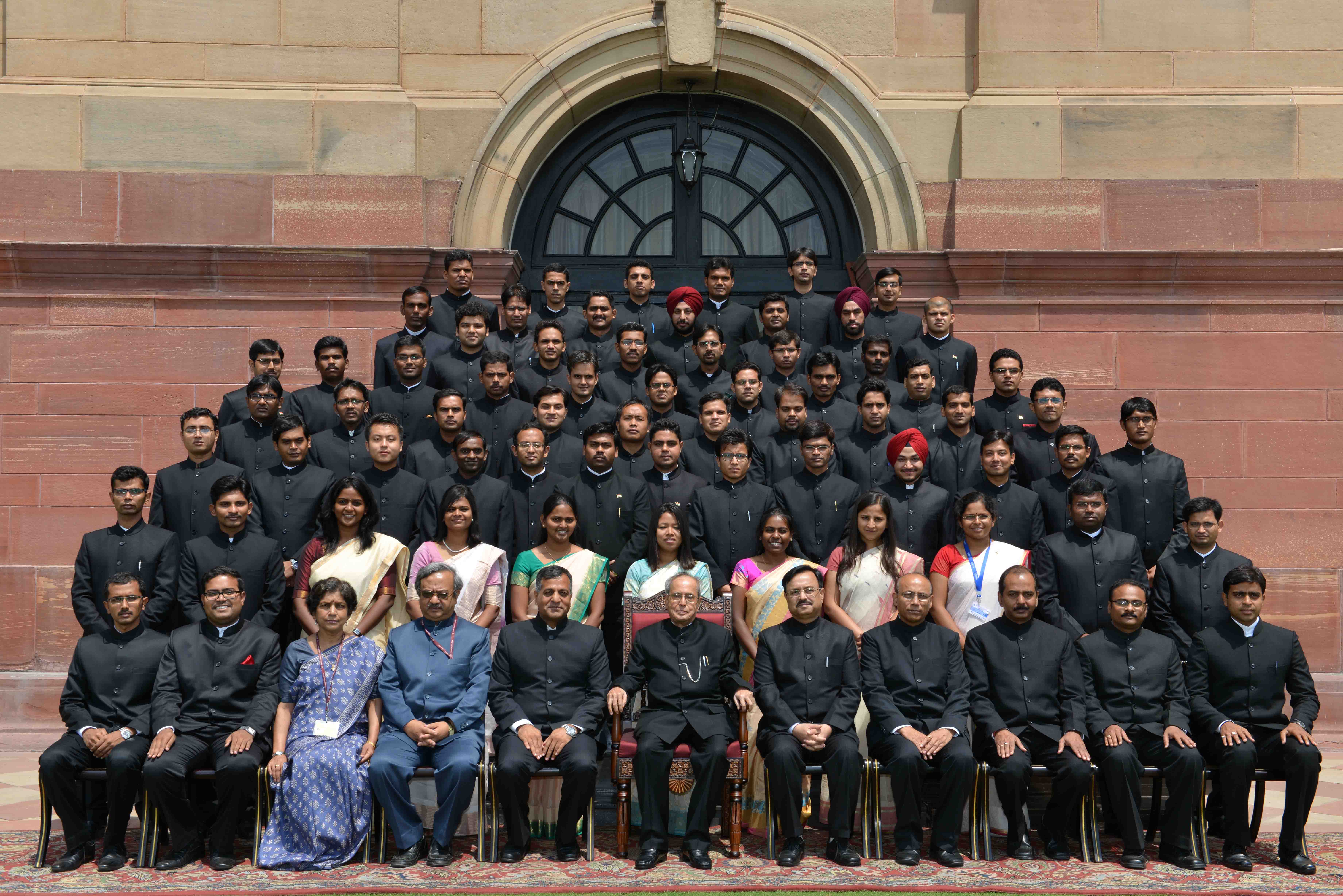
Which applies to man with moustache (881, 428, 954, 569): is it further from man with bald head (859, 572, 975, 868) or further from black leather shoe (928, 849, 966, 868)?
black leather shoe (928, 849, 966, 868)

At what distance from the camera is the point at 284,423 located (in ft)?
25.8

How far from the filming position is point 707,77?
11.0m

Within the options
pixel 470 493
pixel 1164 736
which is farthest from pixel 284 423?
pixel 1164 736

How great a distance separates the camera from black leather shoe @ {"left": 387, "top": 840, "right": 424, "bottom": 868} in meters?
6.17

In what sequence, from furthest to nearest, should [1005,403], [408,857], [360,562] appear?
[1005,403] < [360,562] < [408,857]

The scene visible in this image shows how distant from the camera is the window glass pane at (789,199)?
11.3m

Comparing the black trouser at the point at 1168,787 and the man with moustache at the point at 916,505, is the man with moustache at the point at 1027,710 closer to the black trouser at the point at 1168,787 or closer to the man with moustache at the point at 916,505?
the black trouser at the point at 1168,787

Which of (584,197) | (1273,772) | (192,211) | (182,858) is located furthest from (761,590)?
(192,211)

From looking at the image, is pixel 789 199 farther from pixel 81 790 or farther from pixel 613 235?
pixel 81 790

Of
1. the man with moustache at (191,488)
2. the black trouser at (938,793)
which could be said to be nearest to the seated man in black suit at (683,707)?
the black trouser at (938,793)

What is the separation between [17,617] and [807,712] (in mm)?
6037

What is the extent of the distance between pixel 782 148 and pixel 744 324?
2253 millimetres

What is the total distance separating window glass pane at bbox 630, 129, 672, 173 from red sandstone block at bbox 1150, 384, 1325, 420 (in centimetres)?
440

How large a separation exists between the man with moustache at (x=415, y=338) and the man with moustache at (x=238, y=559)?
1.91m
